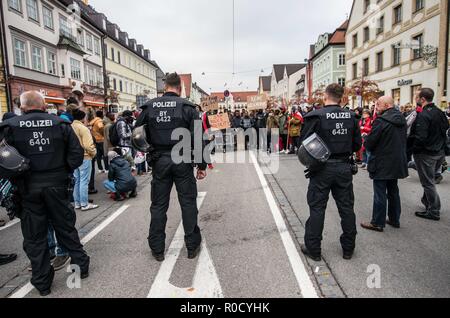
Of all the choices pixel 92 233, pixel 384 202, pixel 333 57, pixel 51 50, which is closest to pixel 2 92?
pixel 51 50

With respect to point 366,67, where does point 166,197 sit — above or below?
below

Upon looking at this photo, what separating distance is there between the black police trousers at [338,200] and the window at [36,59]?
24597mm

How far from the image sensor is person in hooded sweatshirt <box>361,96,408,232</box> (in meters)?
4.85

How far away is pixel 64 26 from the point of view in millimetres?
28594

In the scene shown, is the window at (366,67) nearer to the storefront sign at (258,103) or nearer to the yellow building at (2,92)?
the storefront sign at (258,103)

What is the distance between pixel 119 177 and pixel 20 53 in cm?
1937

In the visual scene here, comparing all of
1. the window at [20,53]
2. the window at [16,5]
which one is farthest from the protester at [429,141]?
the window at [16,5]

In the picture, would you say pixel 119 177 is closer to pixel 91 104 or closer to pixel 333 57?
pixel 91 104


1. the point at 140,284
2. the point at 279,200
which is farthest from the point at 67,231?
the point at 279,200

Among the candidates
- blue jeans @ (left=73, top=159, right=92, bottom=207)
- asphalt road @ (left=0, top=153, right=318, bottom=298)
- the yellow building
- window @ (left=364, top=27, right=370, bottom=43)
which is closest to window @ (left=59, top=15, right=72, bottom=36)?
the yellow building

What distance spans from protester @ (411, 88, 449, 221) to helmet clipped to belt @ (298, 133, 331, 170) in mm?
2590

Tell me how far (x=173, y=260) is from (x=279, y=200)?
10.9 ft

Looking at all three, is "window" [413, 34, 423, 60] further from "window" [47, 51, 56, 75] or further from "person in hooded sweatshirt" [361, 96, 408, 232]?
"window" [47, 51, 56, 75]
